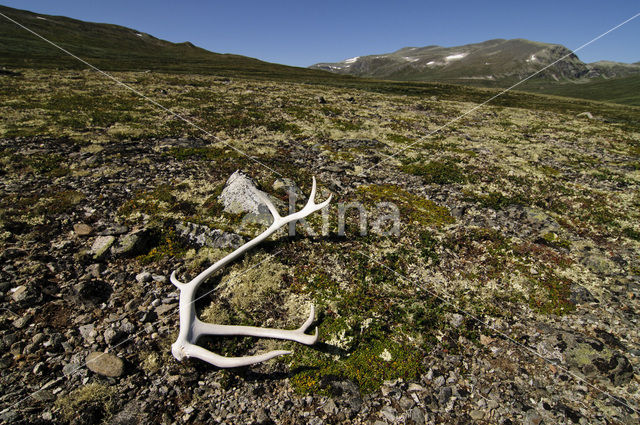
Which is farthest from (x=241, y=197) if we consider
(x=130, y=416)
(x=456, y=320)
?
(x=456, y=320)

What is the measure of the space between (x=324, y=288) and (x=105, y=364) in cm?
481

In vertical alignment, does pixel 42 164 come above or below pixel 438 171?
below

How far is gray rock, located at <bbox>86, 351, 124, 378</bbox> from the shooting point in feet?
18.1

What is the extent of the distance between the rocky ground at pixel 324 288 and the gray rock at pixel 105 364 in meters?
0.03

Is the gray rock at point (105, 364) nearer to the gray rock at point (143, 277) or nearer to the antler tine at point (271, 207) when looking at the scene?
the gray rock at point (143, 277)

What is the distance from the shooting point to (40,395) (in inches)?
197

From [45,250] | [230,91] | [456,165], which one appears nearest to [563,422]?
[45,250]

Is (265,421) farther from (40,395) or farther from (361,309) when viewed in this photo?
(40,395)

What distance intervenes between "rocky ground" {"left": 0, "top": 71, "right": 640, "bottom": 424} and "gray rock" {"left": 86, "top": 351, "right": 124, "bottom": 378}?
0.10 ft

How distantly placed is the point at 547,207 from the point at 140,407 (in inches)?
615

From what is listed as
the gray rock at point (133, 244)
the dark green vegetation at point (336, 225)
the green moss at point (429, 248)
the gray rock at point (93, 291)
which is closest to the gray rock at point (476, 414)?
the dark green vegetation at point (336, 225)

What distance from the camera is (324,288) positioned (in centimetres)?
795

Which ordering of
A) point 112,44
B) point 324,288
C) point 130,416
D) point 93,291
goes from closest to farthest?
1. point 130,416
2. point 93,291
3. point 324,288
4. point 112,44

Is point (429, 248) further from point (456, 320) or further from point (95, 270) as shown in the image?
point (95, 270)
